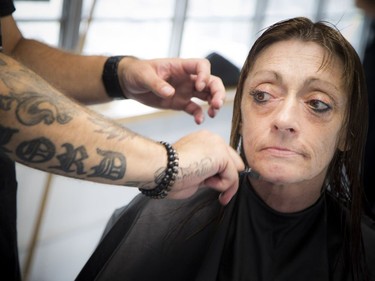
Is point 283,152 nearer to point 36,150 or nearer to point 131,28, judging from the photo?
point 36,150

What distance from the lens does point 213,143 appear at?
3.02 feet

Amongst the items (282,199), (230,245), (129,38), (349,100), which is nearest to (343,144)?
(349,100)

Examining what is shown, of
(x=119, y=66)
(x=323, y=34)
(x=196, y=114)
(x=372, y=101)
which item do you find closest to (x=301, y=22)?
(x=323, y=34)

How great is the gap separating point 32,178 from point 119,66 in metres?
1.07

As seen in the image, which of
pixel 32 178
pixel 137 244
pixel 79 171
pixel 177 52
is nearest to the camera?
pixel 79 171

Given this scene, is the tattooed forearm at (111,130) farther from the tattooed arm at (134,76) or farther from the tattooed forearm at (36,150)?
the tattooed arm at (134,76)

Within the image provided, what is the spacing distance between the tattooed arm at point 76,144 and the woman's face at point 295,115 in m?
0.29

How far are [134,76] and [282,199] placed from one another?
21.4 inches

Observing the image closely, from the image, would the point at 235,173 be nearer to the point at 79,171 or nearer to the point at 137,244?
the point at 79,171

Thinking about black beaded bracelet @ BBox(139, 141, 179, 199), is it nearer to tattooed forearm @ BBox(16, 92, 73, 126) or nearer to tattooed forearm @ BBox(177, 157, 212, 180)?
tattooed forearm @ BBox(177, 157, 212, 180)

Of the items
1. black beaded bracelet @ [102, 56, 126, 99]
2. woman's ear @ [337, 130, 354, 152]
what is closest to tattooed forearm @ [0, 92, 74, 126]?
black beaded bracelet @ [102, 56, 126, 99]

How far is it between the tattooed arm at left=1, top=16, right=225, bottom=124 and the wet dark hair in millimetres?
198

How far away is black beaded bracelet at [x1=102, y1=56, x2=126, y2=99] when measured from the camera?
1.36 meters

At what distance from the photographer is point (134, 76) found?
4.21ft
